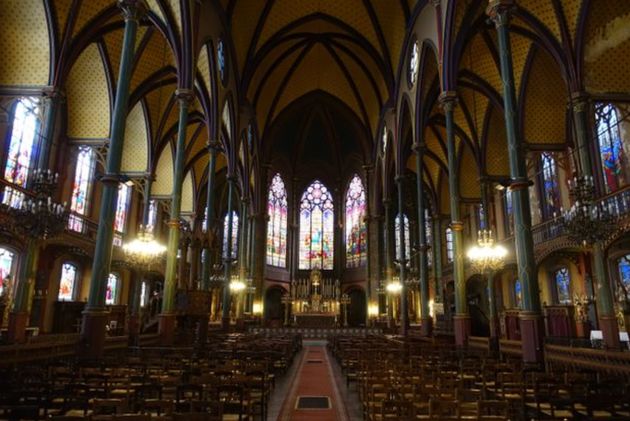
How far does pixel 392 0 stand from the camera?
23812 millimetres

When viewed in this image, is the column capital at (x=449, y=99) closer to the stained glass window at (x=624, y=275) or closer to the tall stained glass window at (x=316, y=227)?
the stained glass window at (x=624, y=275)

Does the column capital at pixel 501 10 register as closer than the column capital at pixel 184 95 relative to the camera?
Yes

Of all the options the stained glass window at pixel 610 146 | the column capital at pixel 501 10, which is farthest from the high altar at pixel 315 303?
the column capital at pixel 501 10

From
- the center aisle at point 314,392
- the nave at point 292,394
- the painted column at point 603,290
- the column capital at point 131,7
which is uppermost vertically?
the column capital at point 131,7

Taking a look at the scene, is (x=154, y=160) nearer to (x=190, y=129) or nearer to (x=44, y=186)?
(x=190, y=129)

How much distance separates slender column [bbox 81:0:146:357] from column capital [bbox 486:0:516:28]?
895 centimetres

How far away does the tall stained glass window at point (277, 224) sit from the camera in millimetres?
39500

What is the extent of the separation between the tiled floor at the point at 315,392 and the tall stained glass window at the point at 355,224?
24.5 meters

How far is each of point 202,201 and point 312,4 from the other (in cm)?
1872

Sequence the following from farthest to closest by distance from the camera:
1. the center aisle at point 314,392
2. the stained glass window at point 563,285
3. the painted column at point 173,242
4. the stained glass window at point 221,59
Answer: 1. the stained glass window at point 563,285
2. the stained glass window at point 221,59
3. the painted column at point 173,242
4. the center aisle at point 314,392

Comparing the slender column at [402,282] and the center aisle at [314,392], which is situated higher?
the slender column at [402,282]

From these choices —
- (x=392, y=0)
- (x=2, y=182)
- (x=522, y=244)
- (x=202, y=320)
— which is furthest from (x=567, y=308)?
(x=2, y=182)

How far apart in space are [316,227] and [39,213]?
105 ft

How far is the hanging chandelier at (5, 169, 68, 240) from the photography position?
10648mm
